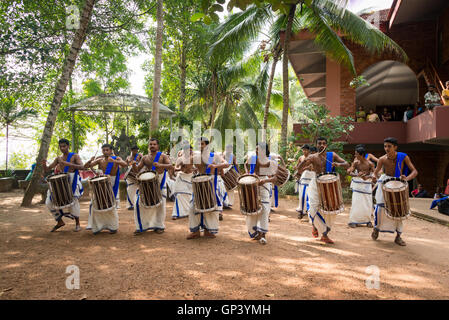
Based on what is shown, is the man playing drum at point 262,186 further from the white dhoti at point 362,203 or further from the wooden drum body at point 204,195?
the white dhoti at point 362,203

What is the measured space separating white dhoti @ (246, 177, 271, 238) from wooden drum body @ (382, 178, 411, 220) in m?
1.93

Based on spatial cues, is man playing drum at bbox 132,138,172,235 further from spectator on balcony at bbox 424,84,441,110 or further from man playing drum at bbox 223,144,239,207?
spectator on balcony at bbox 424,84,441,110

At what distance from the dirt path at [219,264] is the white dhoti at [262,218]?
0.79 ft

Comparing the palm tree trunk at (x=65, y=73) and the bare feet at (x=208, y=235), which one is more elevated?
the palm tree trunk at (x=65, y=73)

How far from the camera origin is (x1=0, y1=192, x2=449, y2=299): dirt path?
3432 millimetres

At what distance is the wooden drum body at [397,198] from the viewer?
5.30m

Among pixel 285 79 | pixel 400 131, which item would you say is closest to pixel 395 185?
pixel 285 79

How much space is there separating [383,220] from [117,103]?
1083cm

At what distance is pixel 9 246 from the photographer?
205 inches

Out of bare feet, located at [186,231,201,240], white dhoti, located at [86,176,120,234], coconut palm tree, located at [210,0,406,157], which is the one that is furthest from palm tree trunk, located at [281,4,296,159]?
white dhoti, located at [86,176,120,234]

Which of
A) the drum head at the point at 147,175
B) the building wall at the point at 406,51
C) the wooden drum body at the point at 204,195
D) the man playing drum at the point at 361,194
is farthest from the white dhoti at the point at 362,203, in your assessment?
the building wall at the point at 406,51

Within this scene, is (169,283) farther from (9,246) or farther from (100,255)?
(9,246)
